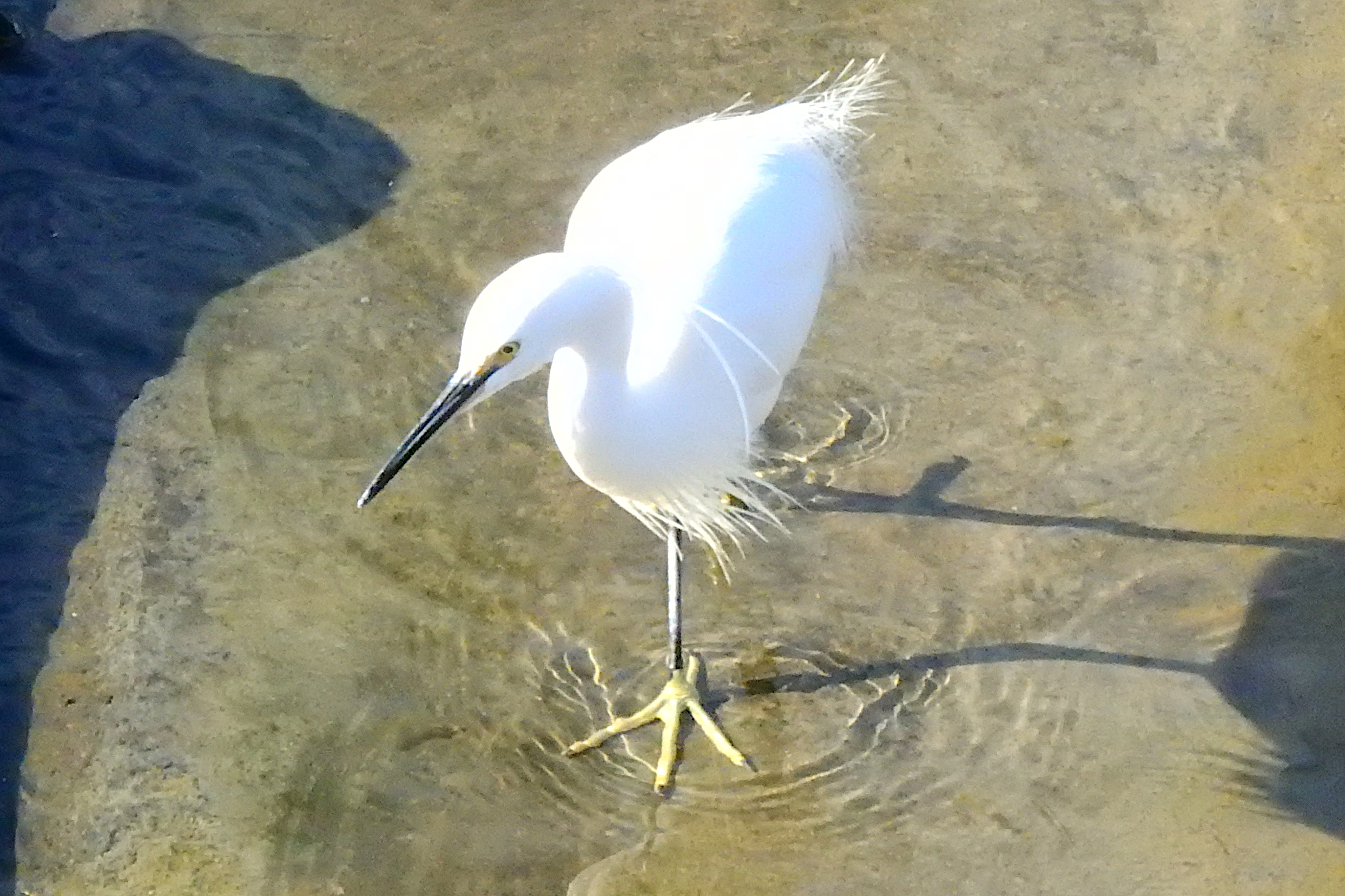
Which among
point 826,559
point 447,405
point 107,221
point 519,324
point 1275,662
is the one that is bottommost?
point 107,221

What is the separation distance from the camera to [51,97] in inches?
149

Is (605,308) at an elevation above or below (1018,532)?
above

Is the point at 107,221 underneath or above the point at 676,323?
underneath

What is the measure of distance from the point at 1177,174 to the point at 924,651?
168 centimetres

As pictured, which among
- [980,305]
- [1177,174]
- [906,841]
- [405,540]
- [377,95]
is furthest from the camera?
[377,95]

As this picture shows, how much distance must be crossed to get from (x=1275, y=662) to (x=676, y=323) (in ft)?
4.59

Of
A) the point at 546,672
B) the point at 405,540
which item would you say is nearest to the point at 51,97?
the point at 405,540

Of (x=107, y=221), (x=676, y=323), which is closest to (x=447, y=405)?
(x=676, y=323)

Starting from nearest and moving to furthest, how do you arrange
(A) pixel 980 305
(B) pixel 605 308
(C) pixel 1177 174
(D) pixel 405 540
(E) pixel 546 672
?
(B) pixel 605 308
(E) pixel 546 672
(D) pixel 405 540
(A) pixel 980 305
(C) pixel 1177 174

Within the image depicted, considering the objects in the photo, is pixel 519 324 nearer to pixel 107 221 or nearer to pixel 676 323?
pixel 676 323

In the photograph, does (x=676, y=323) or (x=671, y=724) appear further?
(x=671, y=724)

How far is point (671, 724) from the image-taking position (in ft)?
8.51

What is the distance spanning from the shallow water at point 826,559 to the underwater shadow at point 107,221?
81 millimetres

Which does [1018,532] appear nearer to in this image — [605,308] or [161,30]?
[605,308]
